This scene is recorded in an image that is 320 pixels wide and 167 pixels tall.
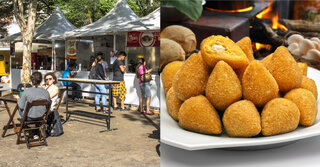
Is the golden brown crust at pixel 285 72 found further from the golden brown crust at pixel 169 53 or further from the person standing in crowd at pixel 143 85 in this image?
the person standing in crowd at pixel 143 85

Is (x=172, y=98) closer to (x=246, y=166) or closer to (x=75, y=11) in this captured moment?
(x=246, y=166)

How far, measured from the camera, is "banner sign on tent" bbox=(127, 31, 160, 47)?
16.2 feet

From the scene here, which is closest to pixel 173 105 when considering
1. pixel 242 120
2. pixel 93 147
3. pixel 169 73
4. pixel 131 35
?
pixel 169 73

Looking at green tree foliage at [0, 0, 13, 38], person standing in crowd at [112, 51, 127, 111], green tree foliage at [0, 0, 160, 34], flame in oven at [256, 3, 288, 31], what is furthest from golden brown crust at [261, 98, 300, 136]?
green tree foliage at [0, 0, 13, 38]

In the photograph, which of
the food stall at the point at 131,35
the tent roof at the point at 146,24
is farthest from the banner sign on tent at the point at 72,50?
the tent roof at the point at 146,24

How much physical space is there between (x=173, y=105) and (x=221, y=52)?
0.23m

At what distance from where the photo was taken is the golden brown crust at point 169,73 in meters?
0.89

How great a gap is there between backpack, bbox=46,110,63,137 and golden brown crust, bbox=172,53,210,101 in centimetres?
298

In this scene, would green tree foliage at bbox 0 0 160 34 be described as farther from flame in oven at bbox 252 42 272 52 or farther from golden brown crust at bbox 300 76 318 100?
golden brown crust at bbox 300 76 318 100

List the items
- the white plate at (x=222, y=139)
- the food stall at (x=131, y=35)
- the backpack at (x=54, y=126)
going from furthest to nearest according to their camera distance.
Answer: the food stall at (x=131, y=35) → the backpack at (x=54, y=126) → the white plate at (x=222, y=139)

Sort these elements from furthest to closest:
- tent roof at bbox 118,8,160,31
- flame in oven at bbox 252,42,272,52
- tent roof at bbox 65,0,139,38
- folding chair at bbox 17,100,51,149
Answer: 1. tent roof at bbox 65,0,139,38
2. tent roof at bbox 118,8,160,31
3. folding chair at bbox 17,100,51,149
4. flame in oven at bbox 252,42,272,52

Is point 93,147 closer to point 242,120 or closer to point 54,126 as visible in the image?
point 54,126

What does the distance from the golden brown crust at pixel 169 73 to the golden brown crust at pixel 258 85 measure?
0.21 meters

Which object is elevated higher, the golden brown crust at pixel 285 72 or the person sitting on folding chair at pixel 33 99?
the golden brown crust at pixel 285 72
